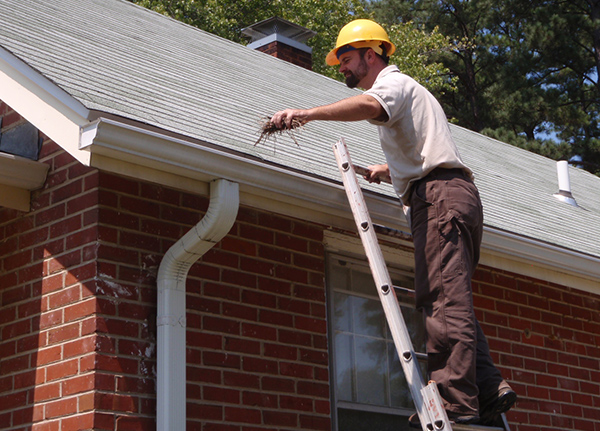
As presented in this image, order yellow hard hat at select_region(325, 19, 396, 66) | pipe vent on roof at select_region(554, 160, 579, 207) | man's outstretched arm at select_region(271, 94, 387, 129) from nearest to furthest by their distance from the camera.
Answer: man's outstretched arm at select_region(271, 94, 387, 129) < yellow hard hat at select_region(325, 19, 396, 66) < pipe vent on roof at select_region(554, 160, 579, 207)

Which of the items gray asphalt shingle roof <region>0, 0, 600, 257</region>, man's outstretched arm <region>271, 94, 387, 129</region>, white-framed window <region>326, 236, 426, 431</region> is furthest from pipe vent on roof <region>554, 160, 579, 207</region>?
man's outstretched arm <region>271, 94, 387, 129</region>

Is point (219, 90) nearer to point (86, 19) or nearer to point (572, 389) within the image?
point (86, 19)

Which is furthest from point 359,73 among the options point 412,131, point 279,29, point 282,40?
point 279,29

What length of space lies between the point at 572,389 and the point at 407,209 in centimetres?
318

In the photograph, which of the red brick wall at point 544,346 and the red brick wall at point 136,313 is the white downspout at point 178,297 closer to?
the red brick wall at point 136,313

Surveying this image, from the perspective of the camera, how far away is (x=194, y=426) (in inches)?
184

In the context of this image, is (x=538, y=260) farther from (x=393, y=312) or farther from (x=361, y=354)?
(x=393, y=312)

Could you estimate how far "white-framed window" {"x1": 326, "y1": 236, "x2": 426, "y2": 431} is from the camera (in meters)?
5.81

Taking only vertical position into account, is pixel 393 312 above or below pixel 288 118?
below

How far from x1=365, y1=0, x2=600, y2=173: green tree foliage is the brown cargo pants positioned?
23870 mm

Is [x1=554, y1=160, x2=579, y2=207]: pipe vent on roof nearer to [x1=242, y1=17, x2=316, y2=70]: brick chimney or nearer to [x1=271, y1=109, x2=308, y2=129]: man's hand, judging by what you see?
[x1=242, y1=17, x2=316, y2=70]: brick chimney

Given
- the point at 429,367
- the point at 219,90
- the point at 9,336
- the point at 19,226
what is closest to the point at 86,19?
the point at 219,90

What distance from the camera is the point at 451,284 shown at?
13.4 feet

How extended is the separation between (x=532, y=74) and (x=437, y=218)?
1049 inches
